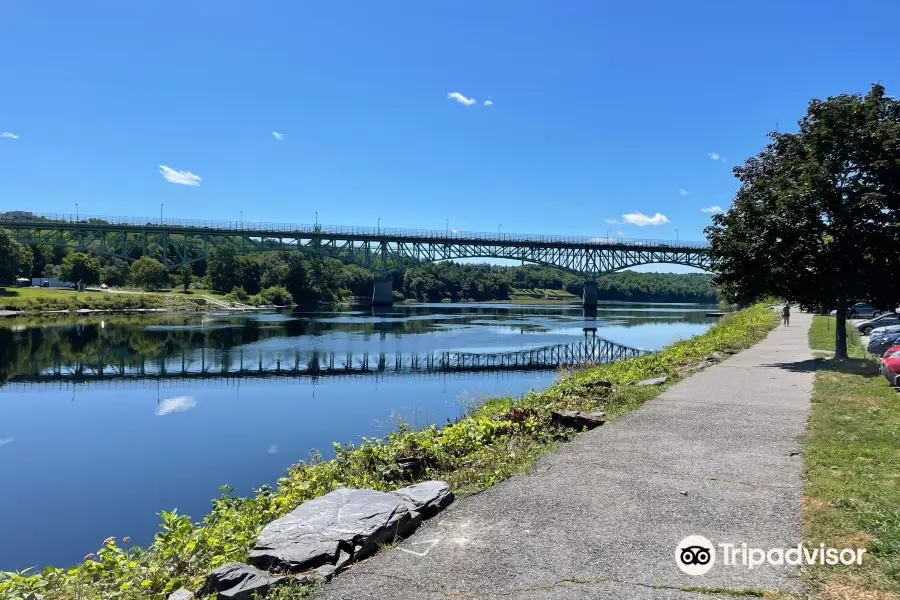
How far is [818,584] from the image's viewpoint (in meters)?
5.01

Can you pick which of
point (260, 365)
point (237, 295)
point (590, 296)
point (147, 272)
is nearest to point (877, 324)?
point (260, 365)

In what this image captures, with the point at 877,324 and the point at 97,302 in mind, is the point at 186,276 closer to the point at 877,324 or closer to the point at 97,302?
the point at 97,302

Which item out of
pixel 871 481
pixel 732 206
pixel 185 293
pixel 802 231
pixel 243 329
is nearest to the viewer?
pixel 871 481

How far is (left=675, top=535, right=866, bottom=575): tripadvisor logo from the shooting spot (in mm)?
5410

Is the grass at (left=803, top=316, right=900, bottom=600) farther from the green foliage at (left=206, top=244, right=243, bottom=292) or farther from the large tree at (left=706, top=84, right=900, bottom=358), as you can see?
the green foliage at (left=206, top=244, right=243, bottom=292)

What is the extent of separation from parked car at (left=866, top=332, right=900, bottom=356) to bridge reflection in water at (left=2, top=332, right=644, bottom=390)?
1083cm

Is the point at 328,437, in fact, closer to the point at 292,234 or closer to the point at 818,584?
the point at 818,584

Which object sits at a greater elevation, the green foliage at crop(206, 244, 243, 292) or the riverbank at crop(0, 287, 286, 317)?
the green foliage at crop(206, 244, 243, 292)

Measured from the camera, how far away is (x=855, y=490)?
7.11 metres

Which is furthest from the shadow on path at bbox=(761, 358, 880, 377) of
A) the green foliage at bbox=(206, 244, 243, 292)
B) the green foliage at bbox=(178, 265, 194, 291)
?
the green foliage at bbox=(178, 265, 194, 291)

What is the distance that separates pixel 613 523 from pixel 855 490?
10.00ft

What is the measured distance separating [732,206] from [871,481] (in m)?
19.2

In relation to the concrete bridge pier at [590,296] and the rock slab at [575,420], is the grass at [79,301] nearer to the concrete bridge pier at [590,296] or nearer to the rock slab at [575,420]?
the concrete bridge pier at [590,296]

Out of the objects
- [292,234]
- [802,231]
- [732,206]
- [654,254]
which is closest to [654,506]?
[802,231]
